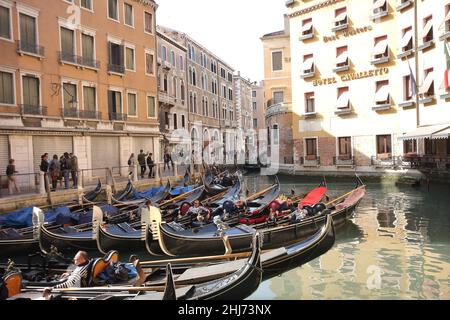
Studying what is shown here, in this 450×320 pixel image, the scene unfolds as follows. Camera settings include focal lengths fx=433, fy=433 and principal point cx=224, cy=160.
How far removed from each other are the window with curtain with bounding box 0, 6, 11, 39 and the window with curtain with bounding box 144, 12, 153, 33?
714cm

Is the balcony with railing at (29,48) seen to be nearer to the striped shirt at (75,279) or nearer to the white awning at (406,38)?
the striped shirt at (75,279)

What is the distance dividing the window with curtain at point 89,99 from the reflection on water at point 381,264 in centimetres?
A: 1001

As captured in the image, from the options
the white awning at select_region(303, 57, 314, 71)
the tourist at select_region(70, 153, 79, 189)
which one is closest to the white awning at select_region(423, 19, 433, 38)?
the white awning at select_region(303, 57, 314, 71)

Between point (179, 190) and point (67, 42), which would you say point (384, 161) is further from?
point (67, 42)

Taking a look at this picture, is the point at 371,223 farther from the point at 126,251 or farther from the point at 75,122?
the point at 75,122

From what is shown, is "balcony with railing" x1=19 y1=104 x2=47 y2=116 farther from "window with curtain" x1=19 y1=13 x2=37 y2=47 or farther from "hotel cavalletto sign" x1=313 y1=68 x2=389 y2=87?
"hotel cavalletto sign" x1=313 y1=68 x2=389 y2=87

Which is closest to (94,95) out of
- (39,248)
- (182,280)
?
(39,248)

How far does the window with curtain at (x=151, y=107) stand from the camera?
62.6 feet

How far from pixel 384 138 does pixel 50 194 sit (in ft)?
46.8

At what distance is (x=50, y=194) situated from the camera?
36.7ft

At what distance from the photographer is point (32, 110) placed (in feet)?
43.3

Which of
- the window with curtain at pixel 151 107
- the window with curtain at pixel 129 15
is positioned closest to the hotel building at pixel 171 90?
the window with curtain at pixel 151 107

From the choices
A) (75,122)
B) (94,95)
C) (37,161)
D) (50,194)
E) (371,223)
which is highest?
(94,95)

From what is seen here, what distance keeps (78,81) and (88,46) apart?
5.12 ft
